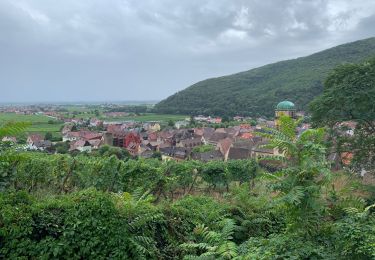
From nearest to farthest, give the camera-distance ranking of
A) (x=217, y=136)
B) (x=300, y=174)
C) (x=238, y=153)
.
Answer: (x=300, y=174) < (x=238, y=153) < (x=217, y=136)

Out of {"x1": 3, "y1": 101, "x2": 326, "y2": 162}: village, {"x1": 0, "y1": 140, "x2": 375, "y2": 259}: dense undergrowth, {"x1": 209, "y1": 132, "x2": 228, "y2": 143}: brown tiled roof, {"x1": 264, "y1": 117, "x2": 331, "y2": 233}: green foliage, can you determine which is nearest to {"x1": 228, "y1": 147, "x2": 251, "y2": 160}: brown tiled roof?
{"x1": 3, "y1": 101, "x2": 326, "y2": 162}: village

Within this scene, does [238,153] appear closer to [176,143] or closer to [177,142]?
[177,142]

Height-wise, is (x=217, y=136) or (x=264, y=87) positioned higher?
(x=264, y=87)

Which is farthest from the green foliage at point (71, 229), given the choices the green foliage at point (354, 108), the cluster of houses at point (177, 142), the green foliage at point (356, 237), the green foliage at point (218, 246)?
the cluster of houses at point (177, 142)

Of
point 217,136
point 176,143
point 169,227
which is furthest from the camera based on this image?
point 217,136

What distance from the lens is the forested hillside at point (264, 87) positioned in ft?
363

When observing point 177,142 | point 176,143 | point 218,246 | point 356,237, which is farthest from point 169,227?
point 176,143

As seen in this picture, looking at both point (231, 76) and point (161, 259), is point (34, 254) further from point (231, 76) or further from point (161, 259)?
point (231, 76)

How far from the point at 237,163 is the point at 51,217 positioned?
11.6 meters

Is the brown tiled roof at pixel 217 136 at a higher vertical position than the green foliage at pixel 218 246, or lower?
lower

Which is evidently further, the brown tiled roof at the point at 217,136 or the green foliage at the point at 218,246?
the brown tiled roof at the point at 217,136

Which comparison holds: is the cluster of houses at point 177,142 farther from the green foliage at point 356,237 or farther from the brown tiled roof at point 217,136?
the green foliage at point 356,237

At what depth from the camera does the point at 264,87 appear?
449 ft

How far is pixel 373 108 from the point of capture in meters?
17.2
